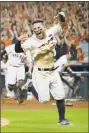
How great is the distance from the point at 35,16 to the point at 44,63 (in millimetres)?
8786

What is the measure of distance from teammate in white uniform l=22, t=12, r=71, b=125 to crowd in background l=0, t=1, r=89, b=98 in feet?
26.4

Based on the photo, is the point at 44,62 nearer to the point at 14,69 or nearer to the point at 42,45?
the point at 42,45

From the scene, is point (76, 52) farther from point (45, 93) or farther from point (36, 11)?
point (45, 93)

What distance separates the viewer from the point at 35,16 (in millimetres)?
14992

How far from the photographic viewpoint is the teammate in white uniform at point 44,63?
247 inches

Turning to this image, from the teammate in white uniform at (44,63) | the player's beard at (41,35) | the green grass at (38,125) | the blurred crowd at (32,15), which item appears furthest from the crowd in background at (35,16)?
the player's beard at (41,35)

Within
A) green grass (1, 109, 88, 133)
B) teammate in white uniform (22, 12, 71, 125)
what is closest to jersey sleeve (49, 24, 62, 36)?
teammate in white uniform (22, 12, 71, 125)

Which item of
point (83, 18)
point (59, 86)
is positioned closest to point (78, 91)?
point (83, 18)

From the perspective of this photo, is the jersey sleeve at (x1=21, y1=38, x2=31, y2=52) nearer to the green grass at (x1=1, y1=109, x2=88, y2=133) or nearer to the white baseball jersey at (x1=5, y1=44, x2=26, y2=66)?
the green grass at (x1=1, y1=109, x2=88, y2=133)

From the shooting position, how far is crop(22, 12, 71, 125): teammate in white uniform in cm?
627

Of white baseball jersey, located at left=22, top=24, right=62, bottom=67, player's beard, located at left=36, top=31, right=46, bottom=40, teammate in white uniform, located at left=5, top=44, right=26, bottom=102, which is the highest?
player's beard, located at left=36, top=31, right=46, bottom=40

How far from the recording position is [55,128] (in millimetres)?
6531

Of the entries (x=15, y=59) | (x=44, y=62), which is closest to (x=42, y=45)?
(x=44, y=62)

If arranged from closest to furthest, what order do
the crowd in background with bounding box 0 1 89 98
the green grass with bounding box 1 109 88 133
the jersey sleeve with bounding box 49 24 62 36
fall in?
1. the jersey sleeve with bounding box 49 24 62 36
2. the green grass with bounding box 1 109 88 133
3. the crowd in background with bounding box 0 1 89 98
